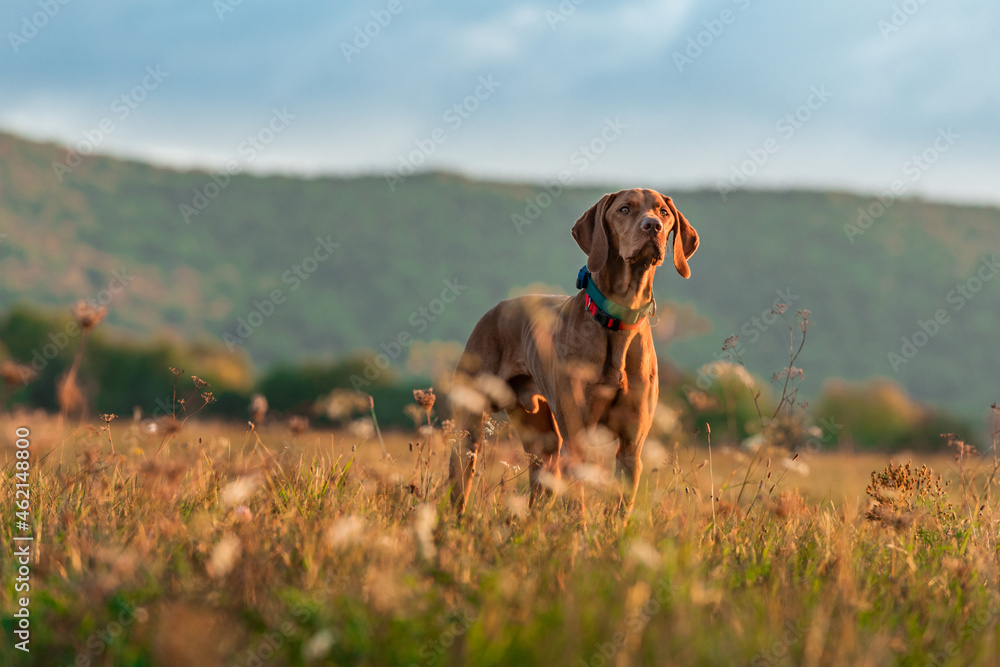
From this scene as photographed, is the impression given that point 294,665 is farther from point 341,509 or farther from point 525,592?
point 341,509

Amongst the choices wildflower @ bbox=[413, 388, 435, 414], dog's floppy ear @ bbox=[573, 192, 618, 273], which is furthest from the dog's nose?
wildflower @ bbox=[413, 388, 435, 414]

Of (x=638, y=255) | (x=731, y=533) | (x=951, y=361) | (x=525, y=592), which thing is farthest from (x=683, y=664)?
(x=951, y=361)

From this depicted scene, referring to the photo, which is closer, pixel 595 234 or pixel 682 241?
pixel 595 234

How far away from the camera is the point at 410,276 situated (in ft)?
247

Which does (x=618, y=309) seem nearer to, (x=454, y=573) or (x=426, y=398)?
(x=426, y=398)

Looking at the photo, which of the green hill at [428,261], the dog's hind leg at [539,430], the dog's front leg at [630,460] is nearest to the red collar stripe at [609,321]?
the dog's front leg at [630,460]

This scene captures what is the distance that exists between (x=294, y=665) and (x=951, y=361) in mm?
71232

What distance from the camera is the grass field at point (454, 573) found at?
2.12 m

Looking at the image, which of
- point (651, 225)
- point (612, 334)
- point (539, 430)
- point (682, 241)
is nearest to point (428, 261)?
point (539, 430)

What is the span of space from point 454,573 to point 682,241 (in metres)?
3.43

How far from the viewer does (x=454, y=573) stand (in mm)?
2586

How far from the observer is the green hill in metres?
61.5

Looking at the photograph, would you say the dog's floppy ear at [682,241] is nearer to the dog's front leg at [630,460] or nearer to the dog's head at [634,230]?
the dog's head at [634,230]

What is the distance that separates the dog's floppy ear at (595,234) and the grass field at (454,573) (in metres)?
1.45
